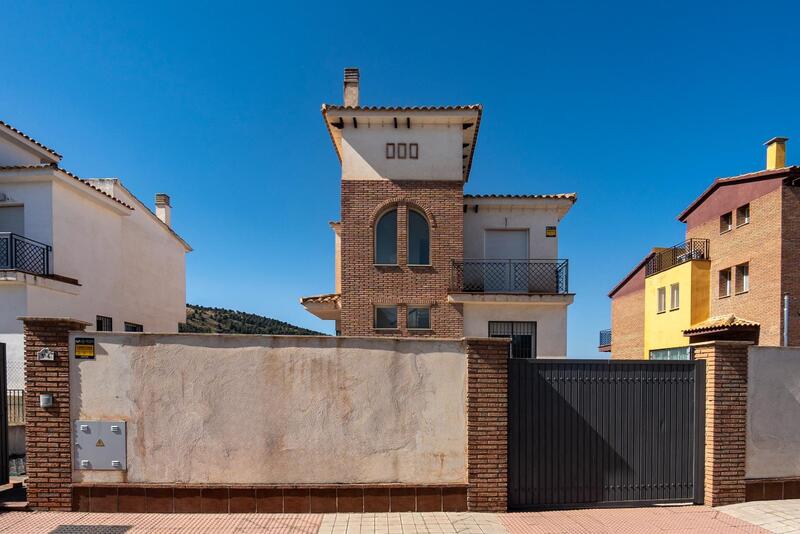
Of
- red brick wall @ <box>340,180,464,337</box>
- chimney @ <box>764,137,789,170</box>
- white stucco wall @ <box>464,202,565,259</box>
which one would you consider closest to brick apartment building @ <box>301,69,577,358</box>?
red brick wall @ <box>340,180,464,337</box>

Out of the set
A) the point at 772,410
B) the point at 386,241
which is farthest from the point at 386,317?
→ the point at 772,410

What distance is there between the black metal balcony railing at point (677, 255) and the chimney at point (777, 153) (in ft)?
13.7

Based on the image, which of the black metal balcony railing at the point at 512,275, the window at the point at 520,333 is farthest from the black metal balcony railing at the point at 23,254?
the window at the point at 520,333

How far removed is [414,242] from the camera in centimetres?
1167

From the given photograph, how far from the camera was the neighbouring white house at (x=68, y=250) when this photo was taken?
34.9ft

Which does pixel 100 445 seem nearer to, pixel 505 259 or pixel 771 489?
pixel 771 489

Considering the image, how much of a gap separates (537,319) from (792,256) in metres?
11.9

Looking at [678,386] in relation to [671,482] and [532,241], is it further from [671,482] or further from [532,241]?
[532,241]

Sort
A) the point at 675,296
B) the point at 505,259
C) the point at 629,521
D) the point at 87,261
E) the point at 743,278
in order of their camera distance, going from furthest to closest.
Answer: the point at 675,296 → the point at 743,278 → the point at 87,261 → the point at 505,259 → the point at 629,521

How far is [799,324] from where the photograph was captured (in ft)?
48.5

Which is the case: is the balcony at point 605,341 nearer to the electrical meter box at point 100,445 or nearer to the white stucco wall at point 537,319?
the white stucco wall at point 537,319

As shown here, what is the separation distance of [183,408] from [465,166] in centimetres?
1138

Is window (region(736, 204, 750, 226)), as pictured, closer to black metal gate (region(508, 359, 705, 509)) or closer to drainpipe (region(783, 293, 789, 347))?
drainpipe (region(783, 293, 789, 347))

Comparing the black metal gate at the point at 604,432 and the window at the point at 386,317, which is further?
the window at the point at 386,317
